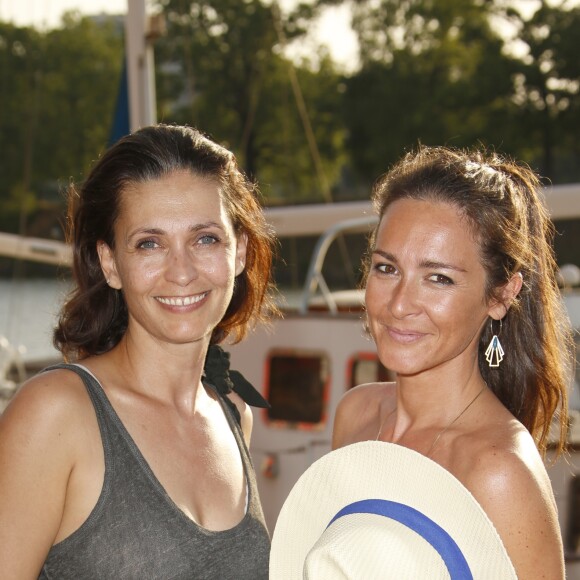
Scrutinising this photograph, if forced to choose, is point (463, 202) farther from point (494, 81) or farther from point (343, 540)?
point (494, 81)

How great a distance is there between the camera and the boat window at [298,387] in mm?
6809

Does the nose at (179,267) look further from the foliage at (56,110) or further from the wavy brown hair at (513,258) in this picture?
the foliage at (56,110)

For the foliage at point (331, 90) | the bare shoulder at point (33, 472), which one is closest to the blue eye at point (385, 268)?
the bare shoulder at point (33, 472)

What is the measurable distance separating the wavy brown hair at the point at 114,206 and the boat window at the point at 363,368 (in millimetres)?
3673

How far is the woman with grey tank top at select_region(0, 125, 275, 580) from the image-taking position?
2318mm

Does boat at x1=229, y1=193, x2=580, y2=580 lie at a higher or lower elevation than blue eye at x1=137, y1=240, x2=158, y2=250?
lower

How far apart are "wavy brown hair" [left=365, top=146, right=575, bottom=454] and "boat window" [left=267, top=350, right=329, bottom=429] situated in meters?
4.09

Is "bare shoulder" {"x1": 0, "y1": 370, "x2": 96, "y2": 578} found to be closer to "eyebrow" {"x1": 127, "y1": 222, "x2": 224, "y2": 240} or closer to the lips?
"eyebrow" {"x1": 127, "y1": 222, "x2": 224, "y2": 240}

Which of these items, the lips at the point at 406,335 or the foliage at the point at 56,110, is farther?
the foliage at the point at 56,110

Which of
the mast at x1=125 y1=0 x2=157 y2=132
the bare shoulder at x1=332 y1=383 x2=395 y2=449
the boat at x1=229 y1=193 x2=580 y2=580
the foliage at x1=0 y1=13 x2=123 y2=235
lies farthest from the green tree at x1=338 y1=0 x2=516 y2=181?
the bare shoulder at x1=332 y1=383 x2=395 y2=449

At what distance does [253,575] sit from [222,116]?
36.3m

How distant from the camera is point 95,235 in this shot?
274cm

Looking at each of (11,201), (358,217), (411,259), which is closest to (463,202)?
(411,259)

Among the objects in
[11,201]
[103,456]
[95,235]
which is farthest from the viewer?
[11,201]
